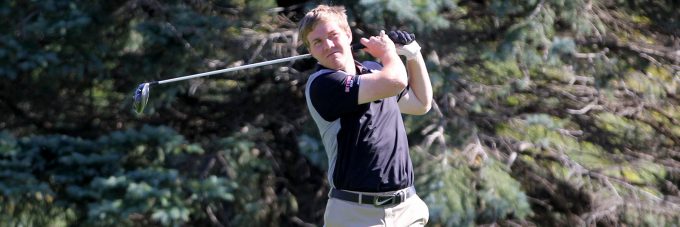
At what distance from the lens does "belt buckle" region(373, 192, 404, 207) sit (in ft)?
12.2

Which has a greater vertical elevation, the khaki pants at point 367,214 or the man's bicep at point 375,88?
the man's bicep at point 375,88

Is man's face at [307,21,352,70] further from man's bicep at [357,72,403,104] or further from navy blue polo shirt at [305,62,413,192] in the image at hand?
man's bicep at [357,72,403,104]

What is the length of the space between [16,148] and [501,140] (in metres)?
3.70

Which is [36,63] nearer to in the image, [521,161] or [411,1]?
[411,1]

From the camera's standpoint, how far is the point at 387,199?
3.74 metres

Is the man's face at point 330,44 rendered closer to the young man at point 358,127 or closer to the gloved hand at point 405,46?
the young man at point 358,127

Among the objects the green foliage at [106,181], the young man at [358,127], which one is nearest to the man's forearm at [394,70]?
the young man at [358,127]

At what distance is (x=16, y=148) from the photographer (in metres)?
7.90

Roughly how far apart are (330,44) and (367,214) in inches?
24.3

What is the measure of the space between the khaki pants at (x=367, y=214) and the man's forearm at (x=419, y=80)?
38cm

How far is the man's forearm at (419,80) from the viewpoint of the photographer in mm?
3852

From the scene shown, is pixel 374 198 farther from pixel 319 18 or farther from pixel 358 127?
pixel 319 18

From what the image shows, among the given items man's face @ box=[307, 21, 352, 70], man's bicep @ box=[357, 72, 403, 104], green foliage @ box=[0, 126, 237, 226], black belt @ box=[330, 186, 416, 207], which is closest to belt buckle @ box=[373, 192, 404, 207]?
black belt @ box=[330, 186, 416, 207]

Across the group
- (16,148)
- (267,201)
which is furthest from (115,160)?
(267,201)
